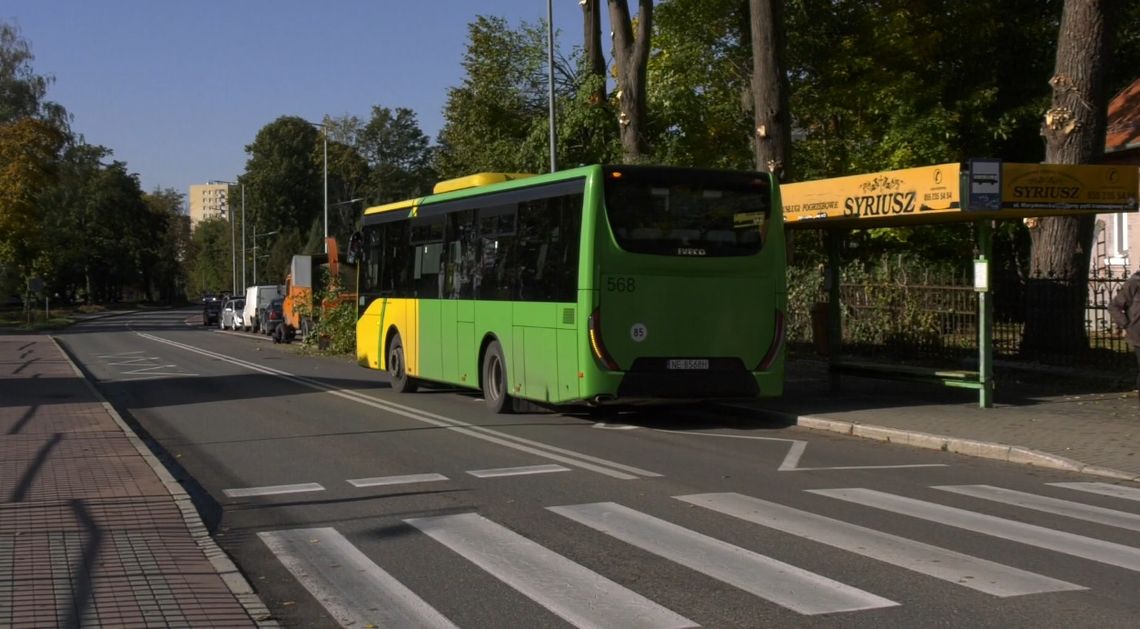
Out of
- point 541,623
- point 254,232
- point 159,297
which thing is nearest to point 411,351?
point 541,623

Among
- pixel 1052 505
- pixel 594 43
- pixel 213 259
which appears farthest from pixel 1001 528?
pixel 213 259

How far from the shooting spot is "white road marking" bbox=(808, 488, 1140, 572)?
7.66 meters

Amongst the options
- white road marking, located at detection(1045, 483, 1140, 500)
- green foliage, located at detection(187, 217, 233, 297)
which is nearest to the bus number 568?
white road marking, located at detection(1045, 483, 1140, 500)

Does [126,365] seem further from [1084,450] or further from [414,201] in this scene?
[1084,450]

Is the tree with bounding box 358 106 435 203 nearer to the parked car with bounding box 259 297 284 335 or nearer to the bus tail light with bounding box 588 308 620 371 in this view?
the parked car with bounding box 259 297 284 335

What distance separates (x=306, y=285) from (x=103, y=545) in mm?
38944

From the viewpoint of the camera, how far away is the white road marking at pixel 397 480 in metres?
10.9

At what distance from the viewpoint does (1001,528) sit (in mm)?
8508

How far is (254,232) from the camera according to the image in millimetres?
106875

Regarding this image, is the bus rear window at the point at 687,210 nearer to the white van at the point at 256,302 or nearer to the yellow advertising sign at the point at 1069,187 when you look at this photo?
the yellow advertising sign at the point at 1069,187

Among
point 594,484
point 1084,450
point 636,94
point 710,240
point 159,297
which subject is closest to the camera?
point 594,484

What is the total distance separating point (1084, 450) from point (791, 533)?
16.7ft

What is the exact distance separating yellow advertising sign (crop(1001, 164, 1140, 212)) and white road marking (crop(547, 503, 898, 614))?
6.90 metres


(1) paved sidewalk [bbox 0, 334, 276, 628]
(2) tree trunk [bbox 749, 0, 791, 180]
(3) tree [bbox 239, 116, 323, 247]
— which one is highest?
(3) tree [bbox 239, 116, 323, 247]
